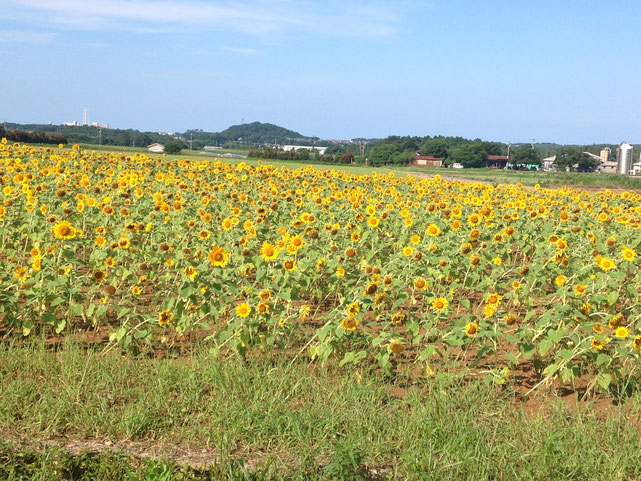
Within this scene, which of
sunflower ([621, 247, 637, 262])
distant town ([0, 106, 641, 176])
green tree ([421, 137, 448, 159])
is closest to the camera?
sunflower ([621, 247, 637, 262])

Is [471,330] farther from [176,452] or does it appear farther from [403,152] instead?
[403,152]

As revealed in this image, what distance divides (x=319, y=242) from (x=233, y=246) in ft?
3.39

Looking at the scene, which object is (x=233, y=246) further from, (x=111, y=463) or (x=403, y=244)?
(x=111, y=463)

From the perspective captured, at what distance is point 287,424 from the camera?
356cm

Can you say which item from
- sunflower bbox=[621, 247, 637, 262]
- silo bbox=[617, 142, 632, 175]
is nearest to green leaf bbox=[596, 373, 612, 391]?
sunflower bbox=[621, 247, 637, 262]

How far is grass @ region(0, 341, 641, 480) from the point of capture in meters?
3.18

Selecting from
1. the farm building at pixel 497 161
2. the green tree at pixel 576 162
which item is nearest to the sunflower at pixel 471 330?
the farm building at pixel 497 161

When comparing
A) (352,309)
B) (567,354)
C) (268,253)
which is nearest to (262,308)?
(352,309)

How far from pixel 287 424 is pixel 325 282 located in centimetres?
287

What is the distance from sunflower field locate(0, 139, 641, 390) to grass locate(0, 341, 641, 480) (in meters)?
0.31

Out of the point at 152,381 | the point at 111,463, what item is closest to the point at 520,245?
the point at 152,381

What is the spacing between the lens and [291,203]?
8.89 metres

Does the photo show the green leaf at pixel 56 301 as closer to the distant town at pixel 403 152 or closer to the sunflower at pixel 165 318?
the sunflower at pixel 165 318

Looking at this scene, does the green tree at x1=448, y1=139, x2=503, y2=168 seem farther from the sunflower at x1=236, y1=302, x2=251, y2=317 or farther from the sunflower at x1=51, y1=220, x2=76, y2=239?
the sunflower at x1=236, y1=302, x2=251, y2=317
